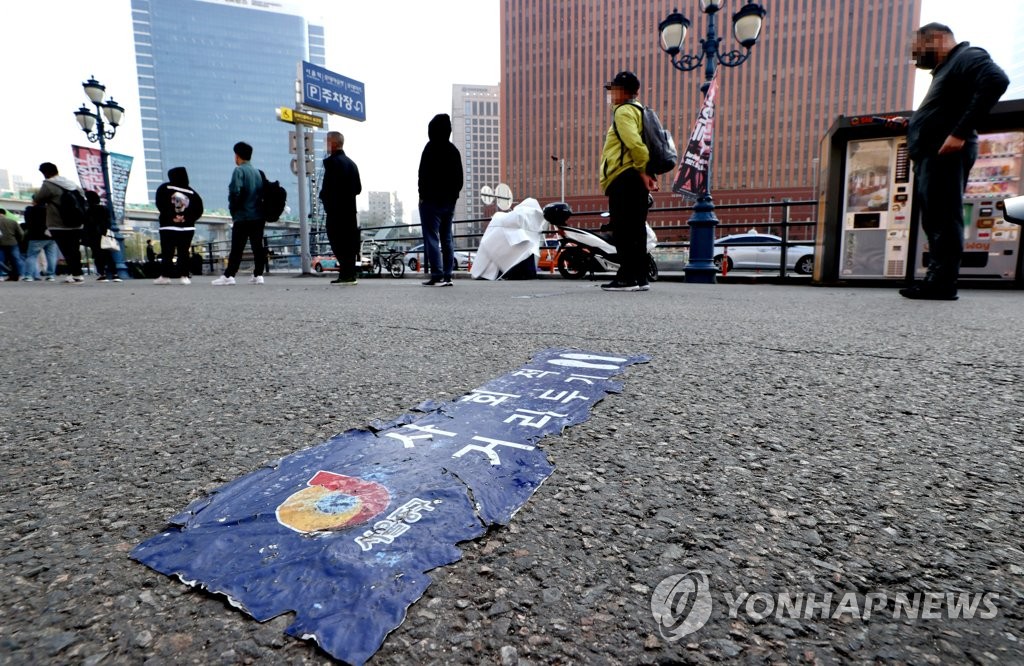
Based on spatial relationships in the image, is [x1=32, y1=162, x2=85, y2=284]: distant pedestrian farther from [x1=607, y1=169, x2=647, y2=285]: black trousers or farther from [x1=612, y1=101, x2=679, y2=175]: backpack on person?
[x1=612, y1=101, x2=679, y2=175]: backpack on person

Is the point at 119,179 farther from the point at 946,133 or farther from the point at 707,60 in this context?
the point at 946,133

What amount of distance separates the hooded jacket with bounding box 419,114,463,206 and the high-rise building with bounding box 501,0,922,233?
249ft

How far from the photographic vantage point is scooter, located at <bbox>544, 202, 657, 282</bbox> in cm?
895

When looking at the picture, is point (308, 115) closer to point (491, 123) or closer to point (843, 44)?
point (843, 44)

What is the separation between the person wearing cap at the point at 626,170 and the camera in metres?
5.32

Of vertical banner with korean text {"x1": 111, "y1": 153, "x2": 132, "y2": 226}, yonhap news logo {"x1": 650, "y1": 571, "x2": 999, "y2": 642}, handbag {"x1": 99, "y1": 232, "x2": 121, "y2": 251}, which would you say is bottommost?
yonhap news logo {"x1": 650, "y1": 571, "x2": 999, "y2": 642}

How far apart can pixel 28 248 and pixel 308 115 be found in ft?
20.4

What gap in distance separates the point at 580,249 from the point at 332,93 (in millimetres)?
7727

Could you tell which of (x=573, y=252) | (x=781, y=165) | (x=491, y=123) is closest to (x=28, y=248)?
(x=573, y=252)

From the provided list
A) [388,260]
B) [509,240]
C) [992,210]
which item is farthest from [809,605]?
[388,260]

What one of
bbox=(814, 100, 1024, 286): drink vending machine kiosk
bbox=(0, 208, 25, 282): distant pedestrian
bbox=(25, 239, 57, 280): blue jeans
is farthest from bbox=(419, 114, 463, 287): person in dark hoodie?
bbox=(0, 208, 25, 282): distant pedestrian

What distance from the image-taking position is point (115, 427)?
132 centimetres

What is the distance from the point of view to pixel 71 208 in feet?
30.5

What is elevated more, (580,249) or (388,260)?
(580,249)
